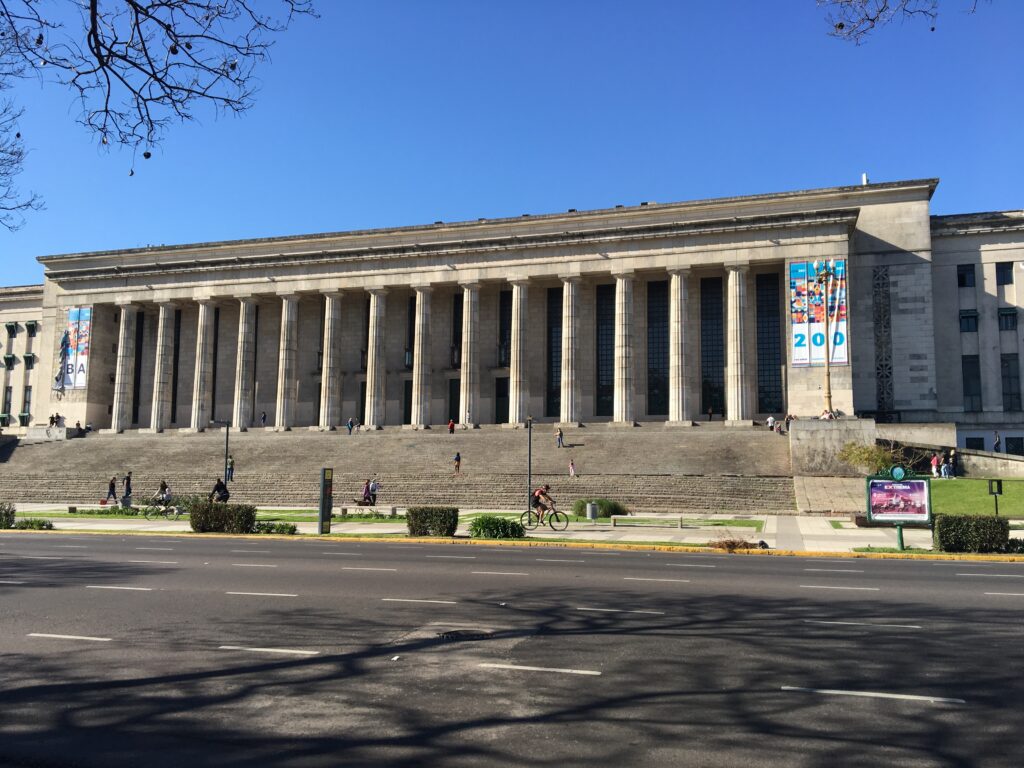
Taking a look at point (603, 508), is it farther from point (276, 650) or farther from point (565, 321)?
point (276, 650)

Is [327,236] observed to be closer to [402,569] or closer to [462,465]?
[462,465]

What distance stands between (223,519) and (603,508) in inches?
612

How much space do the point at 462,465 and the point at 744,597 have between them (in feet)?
106

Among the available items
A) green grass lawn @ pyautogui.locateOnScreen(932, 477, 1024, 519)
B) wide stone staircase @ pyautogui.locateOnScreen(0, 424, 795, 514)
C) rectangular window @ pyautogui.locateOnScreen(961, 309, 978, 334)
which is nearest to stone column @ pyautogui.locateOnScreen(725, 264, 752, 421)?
wide stone staircase @ pyautogui.locateOnScreen(0, 424, 795, 514)

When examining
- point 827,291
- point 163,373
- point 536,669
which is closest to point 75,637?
point 536,669

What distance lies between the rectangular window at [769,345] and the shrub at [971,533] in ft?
105

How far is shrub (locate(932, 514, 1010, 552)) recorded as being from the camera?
21.1 m

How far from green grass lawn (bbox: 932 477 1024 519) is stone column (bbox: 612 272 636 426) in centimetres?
2093

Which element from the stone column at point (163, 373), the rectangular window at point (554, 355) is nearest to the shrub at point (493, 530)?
the rectangular window at point (554, 355)

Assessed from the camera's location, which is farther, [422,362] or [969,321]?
[422,362]

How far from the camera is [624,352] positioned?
5362cm

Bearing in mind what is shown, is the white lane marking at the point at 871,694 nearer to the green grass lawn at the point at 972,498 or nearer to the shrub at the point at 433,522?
the shrub at the point at 433,522

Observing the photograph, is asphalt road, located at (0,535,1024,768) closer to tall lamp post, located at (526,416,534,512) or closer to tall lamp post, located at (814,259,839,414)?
tall lamp post, located at (526,416,534,512)

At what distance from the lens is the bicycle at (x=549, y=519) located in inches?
1139
